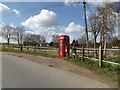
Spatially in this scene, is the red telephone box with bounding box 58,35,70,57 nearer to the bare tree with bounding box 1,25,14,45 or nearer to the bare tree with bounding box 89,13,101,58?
the bare tree with bounding box 89,13,101,58

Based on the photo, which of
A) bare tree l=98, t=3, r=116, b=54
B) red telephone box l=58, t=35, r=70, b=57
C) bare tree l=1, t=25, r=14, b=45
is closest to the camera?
red telephone box l=58, t=35, r=70, b=57

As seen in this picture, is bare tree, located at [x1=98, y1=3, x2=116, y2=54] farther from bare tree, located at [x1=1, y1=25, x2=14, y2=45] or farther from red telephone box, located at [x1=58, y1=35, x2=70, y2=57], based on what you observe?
bare tree, located at [x1=1, y1=25, x2=14, y2=45]

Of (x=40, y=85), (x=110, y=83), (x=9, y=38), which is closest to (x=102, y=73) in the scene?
(x=110, y=83)

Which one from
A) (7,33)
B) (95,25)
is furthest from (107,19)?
(7,33)

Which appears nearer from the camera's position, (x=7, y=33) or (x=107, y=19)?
(x=107, y=19)

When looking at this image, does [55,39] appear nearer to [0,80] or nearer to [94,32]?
[94,32]

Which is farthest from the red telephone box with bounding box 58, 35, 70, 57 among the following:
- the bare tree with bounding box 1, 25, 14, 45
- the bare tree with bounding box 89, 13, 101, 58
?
the bare tree with bounding box 1, 25, 14, 45

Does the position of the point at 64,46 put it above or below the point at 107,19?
below

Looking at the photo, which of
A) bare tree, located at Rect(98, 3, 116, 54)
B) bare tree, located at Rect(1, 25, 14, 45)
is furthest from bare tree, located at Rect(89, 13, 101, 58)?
bare tree, located at Rect(1, 25, 14, 45)

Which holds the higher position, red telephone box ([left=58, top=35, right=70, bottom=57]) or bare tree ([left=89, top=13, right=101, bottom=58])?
bare tree ([left=89, top=13, right=101, bottom=58])

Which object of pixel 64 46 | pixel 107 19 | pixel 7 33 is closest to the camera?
pixel 64 46

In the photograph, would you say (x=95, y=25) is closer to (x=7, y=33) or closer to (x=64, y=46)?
(x=64, y=46)

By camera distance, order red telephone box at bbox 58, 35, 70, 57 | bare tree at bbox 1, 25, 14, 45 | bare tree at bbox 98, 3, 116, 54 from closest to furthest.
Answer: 1. red telephone box at bbox 58, 35, 70, 57
2. bare tree at bbox 98, 3, 116, 54
3. bare tree at bbox 1, 25, 14, 45

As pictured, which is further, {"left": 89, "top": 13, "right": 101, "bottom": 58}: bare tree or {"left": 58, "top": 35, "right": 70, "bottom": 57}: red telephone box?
{"left": 89, "top": 13, "right": 101, "bottom": 58}: bare tree
